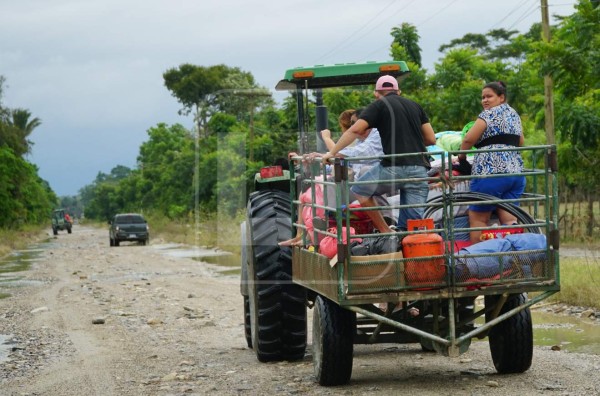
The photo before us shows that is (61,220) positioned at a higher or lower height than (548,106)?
lower

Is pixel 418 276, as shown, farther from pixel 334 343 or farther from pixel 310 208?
pixel 310 208

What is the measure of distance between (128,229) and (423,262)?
138 ft

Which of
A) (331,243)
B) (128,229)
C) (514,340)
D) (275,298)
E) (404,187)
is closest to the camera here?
(331,243)

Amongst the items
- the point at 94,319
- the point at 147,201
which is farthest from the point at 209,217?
the point at 147,201

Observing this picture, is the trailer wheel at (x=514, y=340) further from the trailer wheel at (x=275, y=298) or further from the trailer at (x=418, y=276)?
the trailer wheel at (x=275, y=298)

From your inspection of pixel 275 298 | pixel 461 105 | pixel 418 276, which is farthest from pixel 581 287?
pixel 461 105

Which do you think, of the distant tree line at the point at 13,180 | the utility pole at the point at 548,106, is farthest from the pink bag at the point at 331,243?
the distant tree line at the point at 13,180

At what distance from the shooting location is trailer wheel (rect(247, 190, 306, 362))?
1042 centimetres

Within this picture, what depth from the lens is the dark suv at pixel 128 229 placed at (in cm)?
4912

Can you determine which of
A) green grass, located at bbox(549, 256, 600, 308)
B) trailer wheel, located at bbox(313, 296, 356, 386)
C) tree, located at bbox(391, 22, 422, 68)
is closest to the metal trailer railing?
trailer wheel, located at bbox(313, 296, 356, 386)

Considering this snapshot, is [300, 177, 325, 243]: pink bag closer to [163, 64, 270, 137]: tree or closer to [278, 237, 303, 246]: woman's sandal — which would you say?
[278, 237, 303, 246]: woman's sandal

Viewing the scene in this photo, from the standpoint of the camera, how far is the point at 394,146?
29.7 feet

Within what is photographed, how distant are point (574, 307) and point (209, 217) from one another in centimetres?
3121

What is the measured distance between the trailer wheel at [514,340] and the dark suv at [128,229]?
1614 inches
